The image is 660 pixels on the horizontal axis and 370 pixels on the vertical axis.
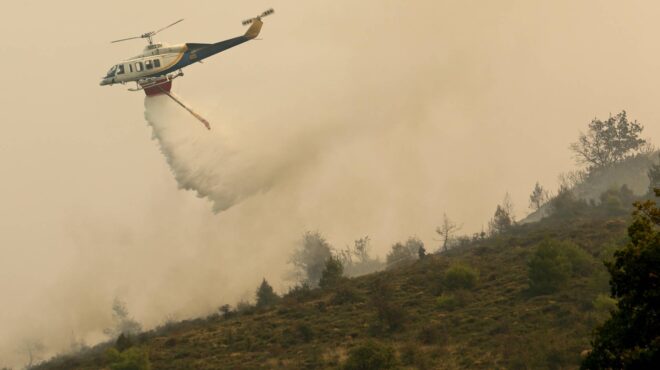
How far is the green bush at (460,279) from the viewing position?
71.9 metres

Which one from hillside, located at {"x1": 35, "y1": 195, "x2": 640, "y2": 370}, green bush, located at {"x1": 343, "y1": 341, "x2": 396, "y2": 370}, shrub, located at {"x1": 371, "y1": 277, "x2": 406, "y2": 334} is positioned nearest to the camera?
green bush, located at {"x1": 343, "y1": 341, "x2": 396, "y2": 370}

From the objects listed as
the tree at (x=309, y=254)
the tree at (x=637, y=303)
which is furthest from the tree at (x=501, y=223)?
the tree at (x=637, y=303)

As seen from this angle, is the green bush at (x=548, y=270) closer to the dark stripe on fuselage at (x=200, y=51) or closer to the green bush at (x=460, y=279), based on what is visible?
the green bush at (x=460, y=279)

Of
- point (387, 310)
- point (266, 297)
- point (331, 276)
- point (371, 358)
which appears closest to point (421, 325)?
point (387, 310)

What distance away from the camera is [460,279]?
72000 millimetres

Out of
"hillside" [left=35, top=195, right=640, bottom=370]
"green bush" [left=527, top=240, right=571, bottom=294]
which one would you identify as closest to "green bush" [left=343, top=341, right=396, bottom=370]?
"hillside" [left=35, top=195, right=640, bottom=370]

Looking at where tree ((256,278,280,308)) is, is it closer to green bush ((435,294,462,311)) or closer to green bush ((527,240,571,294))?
green bush ((435,294,462,311))

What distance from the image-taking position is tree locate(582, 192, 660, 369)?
2358cm

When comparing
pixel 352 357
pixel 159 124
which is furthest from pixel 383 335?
pixel 159 124

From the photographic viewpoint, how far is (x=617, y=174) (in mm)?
163000

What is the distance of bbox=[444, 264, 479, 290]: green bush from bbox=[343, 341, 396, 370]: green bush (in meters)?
21.4

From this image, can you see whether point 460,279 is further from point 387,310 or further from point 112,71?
point 112,71

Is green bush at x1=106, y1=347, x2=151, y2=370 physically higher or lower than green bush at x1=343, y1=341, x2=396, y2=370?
higher

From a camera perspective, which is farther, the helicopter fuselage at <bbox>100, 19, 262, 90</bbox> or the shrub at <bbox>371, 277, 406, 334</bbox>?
the helicopter fuselage at <bbox>100, 19, 262, 90</bbox>
